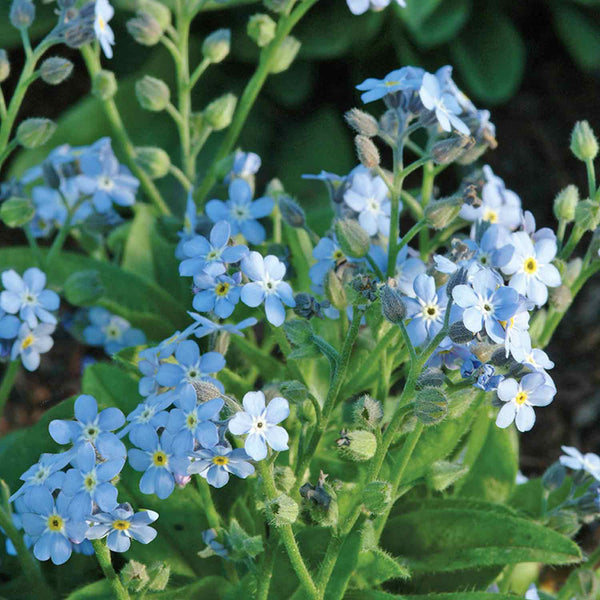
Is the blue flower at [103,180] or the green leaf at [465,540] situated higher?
the blue flower at [103,180]

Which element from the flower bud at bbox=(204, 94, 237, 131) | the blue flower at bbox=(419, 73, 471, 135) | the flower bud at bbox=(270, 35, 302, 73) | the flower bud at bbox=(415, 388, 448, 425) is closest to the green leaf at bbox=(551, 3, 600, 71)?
the flower bud at bbox=(270, 35, 302, 73)

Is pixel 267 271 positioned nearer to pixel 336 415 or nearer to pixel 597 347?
pixel 336 415

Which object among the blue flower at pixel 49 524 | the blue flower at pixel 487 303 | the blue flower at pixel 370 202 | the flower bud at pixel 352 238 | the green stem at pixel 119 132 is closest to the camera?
the blue flower at pixel 487 303

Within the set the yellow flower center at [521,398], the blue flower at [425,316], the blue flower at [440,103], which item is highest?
the blue flower at [440,103]

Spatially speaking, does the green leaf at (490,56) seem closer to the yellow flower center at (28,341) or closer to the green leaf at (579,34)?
the green leaf at (579,34)

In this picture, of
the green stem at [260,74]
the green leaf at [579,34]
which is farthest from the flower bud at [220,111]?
the green leaf at [579,34]

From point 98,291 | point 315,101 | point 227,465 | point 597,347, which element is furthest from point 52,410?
point 315,101
